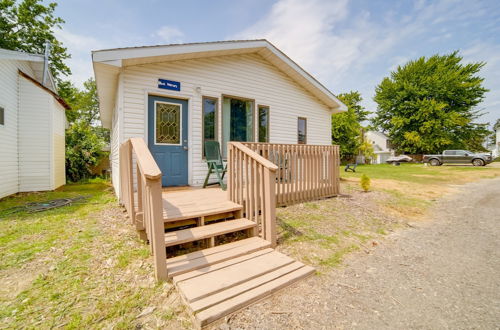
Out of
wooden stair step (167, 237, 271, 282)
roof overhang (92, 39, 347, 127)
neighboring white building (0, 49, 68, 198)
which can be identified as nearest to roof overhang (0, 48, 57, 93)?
neighboring white building (0, 49, 68, 198)

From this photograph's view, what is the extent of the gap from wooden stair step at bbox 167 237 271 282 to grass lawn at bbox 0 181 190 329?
0.63 feet

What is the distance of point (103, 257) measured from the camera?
2375 mm

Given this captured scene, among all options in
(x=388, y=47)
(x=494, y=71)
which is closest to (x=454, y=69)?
(x=494, y=71)

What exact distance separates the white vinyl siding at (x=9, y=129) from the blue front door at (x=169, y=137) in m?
4.53

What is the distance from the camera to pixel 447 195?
6824 mm

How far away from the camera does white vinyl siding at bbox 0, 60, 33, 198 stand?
18.8 feet

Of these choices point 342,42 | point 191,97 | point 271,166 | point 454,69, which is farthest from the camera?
point 454,69

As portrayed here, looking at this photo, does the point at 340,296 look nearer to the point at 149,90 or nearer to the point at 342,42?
the point at 149,90

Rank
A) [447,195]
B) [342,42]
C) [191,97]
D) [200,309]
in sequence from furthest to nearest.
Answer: [342,42] → [447,195] → [191,97] → [200,309]

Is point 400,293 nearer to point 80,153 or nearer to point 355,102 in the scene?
point 80,153

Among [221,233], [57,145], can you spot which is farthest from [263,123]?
[57,145]

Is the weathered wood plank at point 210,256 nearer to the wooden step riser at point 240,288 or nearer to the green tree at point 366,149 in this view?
the wooden step riser at point 240,288

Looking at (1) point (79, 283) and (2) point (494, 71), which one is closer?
(1) point (79, 283)

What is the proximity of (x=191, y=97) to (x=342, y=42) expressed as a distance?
685cm
